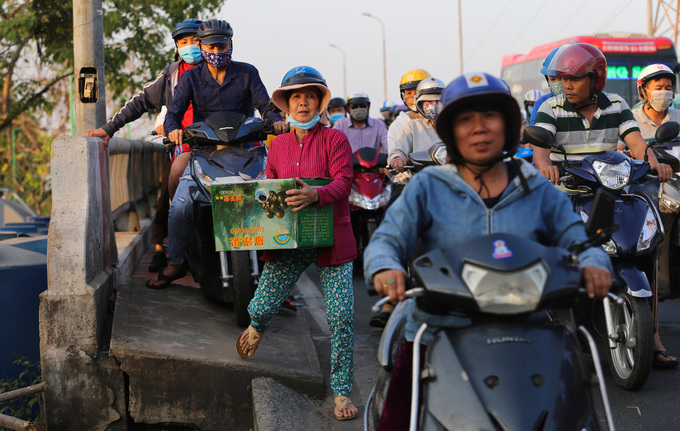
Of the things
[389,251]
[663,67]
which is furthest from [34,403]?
[663,67]

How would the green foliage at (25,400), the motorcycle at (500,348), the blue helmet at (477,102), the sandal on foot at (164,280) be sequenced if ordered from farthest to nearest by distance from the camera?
the sandal on foot at (164,280) → the green foliage at (25,400) → the blue helmet at (477,102) → the motorcycle at (500,348)

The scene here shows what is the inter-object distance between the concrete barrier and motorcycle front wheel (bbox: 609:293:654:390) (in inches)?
120

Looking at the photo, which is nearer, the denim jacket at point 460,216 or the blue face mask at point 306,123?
the denim jacket at point 460,216

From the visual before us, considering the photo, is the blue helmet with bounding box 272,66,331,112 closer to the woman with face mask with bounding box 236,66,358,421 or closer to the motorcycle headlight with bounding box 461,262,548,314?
the woman with face mask with bounding box 236,66,358,421

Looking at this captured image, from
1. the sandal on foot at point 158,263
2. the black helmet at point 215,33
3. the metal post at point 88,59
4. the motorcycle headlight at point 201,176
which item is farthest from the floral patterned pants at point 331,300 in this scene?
the metal post at point 88,59

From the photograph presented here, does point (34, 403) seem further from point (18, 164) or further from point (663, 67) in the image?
point (18, 164)

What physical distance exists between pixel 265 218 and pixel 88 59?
3.84 metres

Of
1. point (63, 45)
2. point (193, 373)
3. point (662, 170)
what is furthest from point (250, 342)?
point (63, 45)

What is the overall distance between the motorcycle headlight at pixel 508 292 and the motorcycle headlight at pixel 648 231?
121 inches

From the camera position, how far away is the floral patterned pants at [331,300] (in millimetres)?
5000

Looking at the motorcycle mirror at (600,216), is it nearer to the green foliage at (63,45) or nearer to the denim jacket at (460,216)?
the denim jacket at (460,216)

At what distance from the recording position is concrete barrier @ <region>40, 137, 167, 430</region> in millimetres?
5156

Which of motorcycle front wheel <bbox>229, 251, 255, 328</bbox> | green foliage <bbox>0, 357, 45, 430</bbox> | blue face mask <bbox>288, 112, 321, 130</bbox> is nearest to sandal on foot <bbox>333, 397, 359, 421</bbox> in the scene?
motorcycle front wheel <bbox>229, 251, 255, 328</bbox>

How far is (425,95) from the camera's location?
24.2ft
